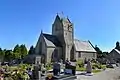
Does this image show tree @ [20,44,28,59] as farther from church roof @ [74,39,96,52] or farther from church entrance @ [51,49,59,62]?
church roof @ [74,39,96,52]

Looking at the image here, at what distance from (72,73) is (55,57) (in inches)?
1356

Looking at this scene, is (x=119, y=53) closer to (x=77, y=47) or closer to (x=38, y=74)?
(x=77, y=47)

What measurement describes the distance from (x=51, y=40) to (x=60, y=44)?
3.68 m

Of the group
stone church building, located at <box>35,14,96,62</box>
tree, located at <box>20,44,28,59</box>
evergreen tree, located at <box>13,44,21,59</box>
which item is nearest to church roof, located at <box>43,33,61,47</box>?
stone church building, located at <box>35,14,96,62</box>

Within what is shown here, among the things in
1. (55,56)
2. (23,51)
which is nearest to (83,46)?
(55,56)

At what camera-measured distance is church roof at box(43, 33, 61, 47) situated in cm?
5184

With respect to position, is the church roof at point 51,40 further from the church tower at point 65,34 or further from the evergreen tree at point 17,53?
the evergreen tree at point 17,53

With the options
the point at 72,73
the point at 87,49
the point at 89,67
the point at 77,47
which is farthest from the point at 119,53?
the point at 72,73

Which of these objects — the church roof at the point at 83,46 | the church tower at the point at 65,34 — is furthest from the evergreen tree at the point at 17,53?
the church roof at the point at 83,46

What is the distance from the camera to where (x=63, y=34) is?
183 feet

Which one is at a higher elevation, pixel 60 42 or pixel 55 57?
pixel 60 42

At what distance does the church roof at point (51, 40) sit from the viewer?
5184 cm

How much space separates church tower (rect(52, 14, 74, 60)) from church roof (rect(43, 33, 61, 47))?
1.28 m

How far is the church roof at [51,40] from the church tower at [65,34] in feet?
4.19
